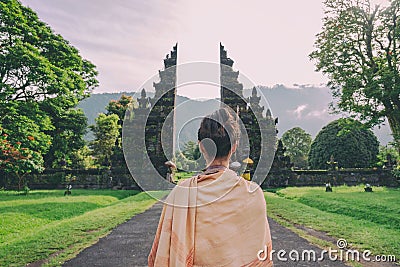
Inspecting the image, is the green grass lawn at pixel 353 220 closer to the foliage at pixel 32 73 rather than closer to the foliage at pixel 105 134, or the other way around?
the foliage at pixel 32 73

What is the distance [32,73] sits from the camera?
53.9ft

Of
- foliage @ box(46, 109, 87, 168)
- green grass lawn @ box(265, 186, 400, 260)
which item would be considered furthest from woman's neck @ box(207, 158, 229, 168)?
foliage @ box(46, 109, 87, 168)

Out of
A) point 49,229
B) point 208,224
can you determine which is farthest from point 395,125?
point 208,224

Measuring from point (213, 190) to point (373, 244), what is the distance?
621 cm

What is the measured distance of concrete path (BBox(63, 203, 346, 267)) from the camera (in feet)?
18.7

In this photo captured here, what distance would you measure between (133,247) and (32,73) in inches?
504

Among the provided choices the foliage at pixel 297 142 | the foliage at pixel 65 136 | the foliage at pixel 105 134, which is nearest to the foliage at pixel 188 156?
the foliage at pixel 65 136

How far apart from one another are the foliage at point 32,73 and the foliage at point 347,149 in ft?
73.7

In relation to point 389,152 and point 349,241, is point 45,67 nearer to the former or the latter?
point 349,241

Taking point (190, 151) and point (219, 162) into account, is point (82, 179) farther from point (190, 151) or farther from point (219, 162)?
point (219, 162)

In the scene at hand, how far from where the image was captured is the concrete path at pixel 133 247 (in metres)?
5.71

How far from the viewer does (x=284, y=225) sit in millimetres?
9492

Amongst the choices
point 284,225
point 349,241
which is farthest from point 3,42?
point 349,241

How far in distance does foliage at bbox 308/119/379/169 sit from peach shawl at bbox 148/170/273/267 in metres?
29.6
